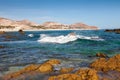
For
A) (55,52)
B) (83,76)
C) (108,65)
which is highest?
(83,76)

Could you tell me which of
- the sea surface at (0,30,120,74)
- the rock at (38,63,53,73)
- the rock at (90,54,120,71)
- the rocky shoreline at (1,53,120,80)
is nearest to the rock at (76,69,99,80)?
the rocky shoreline at (1,53,120,80)

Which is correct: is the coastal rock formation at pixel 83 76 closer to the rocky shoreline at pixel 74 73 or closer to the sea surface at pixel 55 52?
the rocky shoreline at pixel 74 73

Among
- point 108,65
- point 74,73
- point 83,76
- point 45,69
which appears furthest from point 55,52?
point 83,76

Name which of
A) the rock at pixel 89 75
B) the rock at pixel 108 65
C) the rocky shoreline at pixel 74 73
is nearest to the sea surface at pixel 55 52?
the rock at pixel 108 65

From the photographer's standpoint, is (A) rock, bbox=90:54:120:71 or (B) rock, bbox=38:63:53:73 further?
(A) rock, bbox=90:54:120:71

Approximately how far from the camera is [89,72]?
483 inches

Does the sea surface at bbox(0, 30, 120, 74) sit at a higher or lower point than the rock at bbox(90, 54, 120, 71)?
lower

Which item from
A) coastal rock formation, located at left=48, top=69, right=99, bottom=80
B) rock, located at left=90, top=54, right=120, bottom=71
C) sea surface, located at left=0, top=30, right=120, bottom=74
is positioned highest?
coastal rock formation, located at left=48, top=69, right=99, bottom=80

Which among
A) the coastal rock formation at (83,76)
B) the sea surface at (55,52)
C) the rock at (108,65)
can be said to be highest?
the coastal rock formation at (83,76)

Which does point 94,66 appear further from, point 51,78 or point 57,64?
point 51,78

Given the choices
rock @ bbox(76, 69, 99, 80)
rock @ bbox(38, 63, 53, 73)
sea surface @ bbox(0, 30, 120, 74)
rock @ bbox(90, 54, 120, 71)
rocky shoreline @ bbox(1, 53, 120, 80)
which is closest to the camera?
rock @ bbox(76, 69, 99, 80)

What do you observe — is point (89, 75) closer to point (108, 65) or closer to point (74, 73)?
point (74, 73)

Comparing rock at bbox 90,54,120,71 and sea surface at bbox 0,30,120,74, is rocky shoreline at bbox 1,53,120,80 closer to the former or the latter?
rock at bbox 90,54,120,71

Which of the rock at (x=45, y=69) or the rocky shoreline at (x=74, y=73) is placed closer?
the rocky shoreline at (x=74, y=73)
